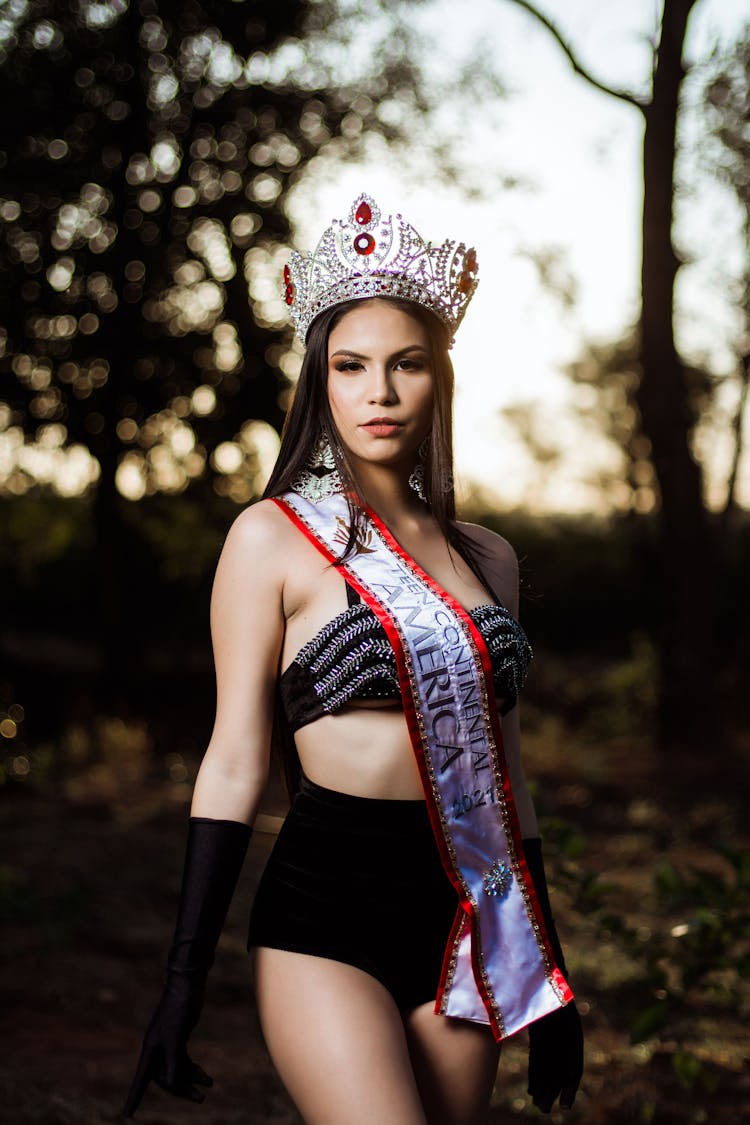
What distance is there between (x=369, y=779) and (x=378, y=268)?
2.68ft

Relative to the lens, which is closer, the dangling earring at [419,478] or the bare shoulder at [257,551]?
the bare shoulder at [257,551]

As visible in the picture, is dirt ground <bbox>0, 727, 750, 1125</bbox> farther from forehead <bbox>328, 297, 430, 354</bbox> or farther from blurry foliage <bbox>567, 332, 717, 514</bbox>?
blurry foliage <bbox>567, 332, 717, 514</bbox>

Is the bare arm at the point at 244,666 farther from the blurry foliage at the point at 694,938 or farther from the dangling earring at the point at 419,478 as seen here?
the blurry foliage at the point at 694,938

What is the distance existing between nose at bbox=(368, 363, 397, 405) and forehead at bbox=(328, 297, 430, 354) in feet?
0.11

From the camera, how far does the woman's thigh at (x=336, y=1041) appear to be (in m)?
1.68

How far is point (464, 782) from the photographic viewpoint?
1918mm

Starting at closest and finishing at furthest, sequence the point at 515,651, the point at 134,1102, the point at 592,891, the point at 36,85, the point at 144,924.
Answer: the point at 134,1102 → the point at 515,651 → the point at 592,891 → the point at 144,924 → the point at 36,85

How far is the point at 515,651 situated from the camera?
2012 millimetres

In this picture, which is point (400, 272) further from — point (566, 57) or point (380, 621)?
point (566, 57)

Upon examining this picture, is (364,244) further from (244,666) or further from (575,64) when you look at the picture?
(575,64)

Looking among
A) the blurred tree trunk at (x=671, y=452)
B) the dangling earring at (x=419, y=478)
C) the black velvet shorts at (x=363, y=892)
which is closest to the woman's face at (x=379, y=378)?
the dangling earring at (x=419, y=478)

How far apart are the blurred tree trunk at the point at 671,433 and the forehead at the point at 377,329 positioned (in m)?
5.16

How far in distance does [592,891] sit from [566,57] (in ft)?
17.6

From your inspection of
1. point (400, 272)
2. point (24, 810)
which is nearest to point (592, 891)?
point (400, 272)
